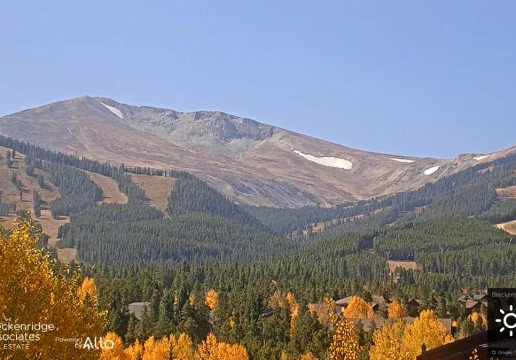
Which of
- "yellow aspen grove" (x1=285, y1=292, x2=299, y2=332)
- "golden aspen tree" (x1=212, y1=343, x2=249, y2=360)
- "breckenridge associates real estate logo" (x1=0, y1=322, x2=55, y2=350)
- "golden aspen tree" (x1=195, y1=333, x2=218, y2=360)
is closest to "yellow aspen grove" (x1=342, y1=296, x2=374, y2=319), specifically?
"yellow aspen grove" (x1=285, y1=292, x2=299, y2=332)

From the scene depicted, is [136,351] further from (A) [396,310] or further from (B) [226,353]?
(A) [396,310]

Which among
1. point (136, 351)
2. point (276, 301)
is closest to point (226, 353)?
point (136, 351)

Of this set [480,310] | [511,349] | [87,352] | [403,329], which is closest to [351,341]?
[511,349]

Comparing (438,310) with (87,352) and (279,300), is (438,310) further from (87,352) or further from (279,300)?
(87,352)

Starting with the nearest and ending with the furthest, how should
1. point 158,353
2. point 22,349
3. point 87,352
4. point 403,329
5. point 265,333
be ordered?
point 22,349
point 87,352
point 158,353
point 403,329
point 265,333

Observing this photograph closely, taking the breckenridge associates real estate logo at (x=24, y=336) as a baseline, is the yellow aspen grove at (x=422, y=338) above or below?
below

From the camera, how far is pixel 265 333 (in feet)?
382

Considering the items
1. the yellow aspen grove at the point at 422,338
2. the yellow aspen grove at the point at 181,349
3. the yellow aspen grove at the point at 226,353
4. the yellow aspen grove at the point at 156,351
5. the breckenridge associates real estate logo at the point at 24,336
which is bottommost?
the yellow aspen grove at the point at 181,349

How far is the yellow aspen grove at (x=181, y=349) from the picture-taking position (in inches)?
4065

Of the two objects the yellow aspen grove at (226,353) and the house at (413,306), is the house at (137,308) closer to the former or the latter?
the yellow aspen grove at (226,353)

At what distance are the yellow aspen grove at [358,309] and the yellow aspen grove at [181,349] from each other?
166ft

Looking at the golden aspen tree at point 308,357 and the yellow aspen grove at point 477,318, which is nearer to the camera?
the golden aspen tree at point 308,357

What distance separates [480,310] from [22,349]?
15183 centimetres

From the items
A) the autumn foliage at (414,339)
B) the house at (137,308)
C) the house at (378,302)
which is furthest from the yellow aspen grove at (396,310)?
the house at (137,308)
